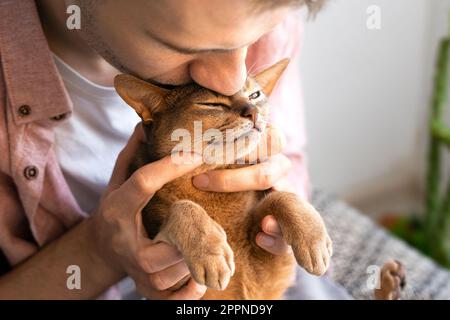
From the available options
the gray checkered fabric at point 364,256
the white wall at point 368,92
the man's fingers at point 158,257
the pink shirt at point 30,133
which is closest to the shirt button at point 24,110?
the pink shirt at point 30,133

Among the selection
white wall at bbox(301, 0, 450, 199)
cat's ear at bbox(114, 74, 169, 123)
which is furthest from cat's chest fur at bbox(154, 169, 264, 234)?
white wall at bbox(301, 0, 450, 199)

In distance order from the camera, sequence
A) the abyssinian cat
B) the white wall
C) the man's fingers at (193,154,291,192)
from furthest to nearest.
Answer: the white wall < the man's fingers at (193,154,291,192) < the abyssinian cat

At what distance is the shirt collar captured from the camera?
0.86 meters

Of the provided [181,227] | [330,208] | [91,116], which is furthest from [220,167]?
[330,208]

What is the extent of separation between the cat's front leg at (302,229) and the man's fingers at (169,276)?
12cm

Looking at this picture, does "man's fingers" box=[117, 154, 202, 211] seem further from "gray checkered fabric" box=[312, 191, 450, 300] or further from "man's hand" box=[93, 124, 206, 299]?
"gray checkered fabric" box=[312, 191, 450, 300]

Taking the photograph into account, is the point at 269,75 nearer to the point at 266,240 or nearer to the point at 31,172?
the point at 266,240

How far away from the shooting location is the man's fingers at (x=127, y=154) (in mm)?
899

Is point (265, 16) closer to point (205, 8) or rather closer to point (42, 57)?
point (205, 8)

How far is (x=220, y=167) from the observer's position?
2.87 feet

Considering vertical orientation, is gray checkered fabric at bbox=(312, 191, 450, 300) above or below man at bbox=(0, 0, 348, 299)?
below

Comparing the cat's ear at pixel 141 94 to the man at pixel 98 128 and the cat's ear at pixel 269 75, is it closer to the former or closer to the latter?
the man at pixel 98 128

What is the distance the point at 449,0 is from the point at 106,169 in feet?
4.02
